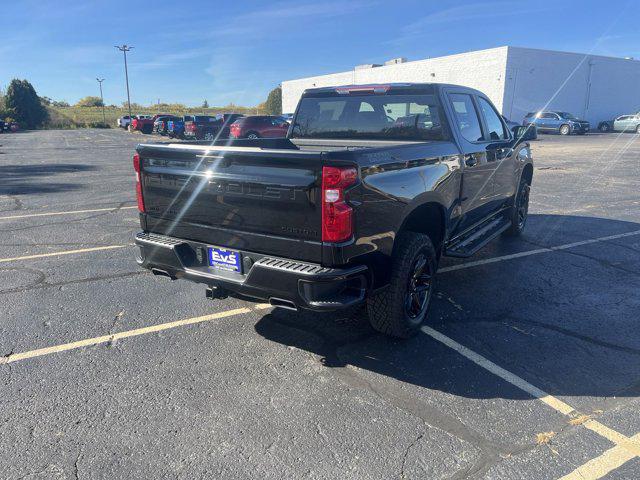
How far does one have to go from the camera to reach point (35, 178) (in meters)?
13.0

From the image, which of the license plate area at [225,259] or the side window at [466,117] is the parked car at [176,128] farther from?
the license plate area at [225,259]

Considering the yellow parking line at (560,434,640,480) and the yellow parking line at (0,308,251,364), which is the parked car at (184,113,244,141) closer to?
the yellow parking line at (0,308,251,364)

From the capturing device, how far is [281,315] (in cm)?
428

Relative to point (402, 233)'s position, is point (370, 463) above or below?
below

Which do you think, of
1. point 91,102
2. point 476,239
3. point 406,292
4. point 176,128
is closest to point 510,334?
point 406,292

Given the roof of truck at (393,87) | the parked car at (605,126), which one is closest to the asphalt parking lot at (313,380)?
the roof of truck at (393,87)

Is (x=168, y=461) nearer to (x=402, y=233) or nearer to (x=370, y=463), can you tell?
(x=370, y=463)

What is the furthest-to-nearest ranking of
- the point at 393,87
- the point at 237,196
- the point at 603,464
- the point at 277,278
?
the point at 393,87 < the point at 237,196 < the point at 277,278 < the point at 603,464

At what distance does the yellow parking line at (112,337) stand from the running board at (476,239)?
6.76 feet

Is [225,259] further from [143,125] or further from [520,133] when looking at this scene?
[143,125]

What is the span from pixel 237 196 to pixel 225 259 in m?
0.47

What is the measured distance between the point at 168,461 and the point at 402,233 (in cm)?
221

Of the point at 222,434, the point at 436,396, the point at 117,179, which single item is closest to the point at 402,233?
the point at 436,396

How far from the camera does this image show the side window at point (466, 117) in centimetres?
468
